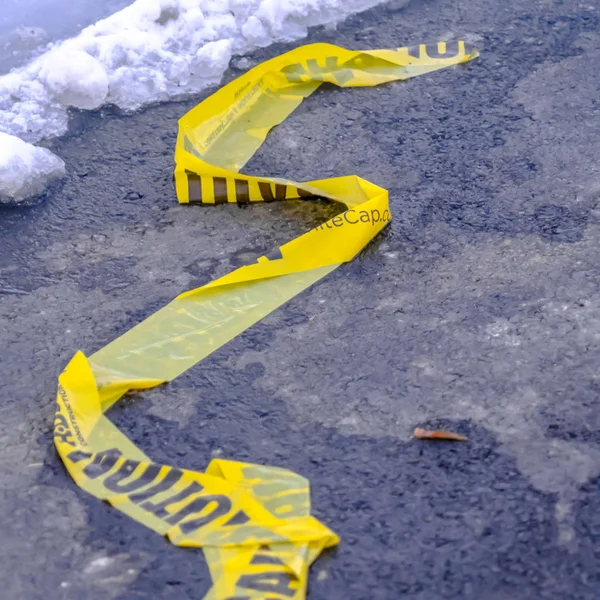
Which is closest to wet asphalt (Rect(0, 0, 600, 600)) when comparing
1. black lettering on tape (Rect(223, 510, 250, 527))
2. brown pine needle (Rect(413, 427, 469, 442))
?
brown pine needle (Rect(413, 427, 469, 442))

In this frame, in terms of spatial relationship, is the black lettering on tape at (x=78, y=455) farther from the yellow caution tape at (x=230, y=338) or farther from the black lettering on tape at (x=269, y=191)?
the black lettering on tape at (x=269, y=191)

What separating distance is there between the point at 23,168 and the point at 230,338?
1.50 metres

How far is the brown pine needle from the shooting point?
2.62m

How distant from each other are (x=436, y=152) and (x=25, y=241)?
194cm

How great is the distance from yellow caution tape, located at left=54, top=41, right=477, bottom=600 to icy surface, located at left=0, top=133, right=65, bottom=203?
2.09 feet

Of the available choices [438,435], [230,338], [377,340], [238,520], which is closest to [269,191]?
[230,338]

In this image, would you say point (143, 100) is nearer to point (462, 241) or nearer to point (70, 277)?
point (70, 277)

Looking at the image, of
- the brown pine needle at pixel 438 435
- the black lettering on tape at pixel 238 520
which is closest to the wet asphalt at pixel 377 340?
the brown pine needle at pixel 438 435

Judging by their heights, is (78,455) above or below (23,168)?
below

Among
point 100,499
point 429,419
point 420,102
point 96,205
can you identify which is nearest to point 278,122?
point 420,102

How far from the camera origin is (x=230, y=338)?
3076 mm

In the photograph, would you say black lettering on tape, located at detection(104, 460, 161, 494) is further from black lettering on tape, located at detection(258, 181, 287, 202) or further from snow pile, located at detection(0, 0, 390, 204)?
snow pile, located at detection(0, 0, 390, 204)

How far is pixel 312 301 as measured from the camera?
3211 millimetres

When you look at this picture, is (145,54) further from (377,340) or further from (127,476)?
(127,476)
